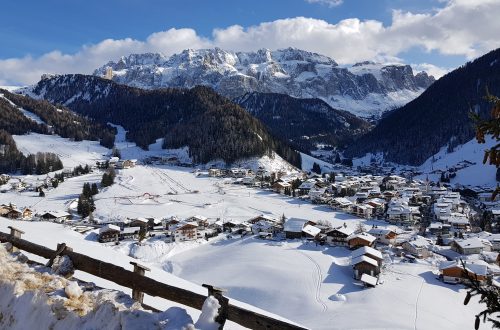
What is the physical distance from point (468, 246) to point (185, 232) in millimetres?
37717

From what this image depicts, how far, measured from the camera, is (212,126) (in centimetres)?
16750

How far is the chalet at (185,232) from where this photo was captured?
56.6m

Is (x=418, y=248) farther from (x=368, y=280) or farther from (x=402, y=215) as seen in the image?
(x=402, y=215)

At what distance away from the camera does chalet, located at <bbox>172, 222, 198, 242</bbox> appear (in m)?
56.6

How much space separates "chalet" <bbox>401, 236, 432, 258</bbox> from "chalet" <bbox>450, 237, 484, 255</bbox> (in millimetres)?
3168

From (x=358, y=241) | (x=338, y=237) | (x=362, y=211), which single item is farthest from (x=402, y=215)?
(x=358, y=241)

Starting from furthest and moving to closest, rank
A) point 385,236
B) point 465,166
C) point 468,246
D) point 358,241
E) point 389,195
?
point 465,166 → point 389,195 → point 385,236 → point 468,246 → point 358,241

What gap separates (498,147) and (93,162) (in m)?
164

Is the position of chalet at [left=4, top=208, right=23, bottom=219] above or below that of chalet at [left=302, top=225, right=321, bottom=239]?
below

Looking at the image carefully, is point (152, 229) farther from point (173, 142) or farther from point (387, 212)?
point (173, 142)

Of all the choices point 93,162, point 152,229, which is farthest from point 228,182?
point 93,162

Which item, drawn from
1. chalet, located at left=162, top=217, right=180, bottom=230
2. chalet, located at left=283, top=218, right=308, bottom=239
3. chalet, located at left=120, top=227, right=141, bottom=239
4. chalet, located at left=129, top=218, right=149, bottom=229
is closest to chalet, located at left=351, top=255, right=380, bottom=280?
chalet, located at left=283, top=218, right=308, bottom=239

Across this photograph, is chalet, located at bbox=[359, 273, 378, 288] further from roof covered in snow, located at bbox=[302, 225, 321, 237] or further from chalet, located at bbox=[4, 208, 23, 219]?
chalet, located at bbox=[4, 208, 23, 219]

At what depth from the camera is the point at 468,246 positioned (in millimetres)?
53812
